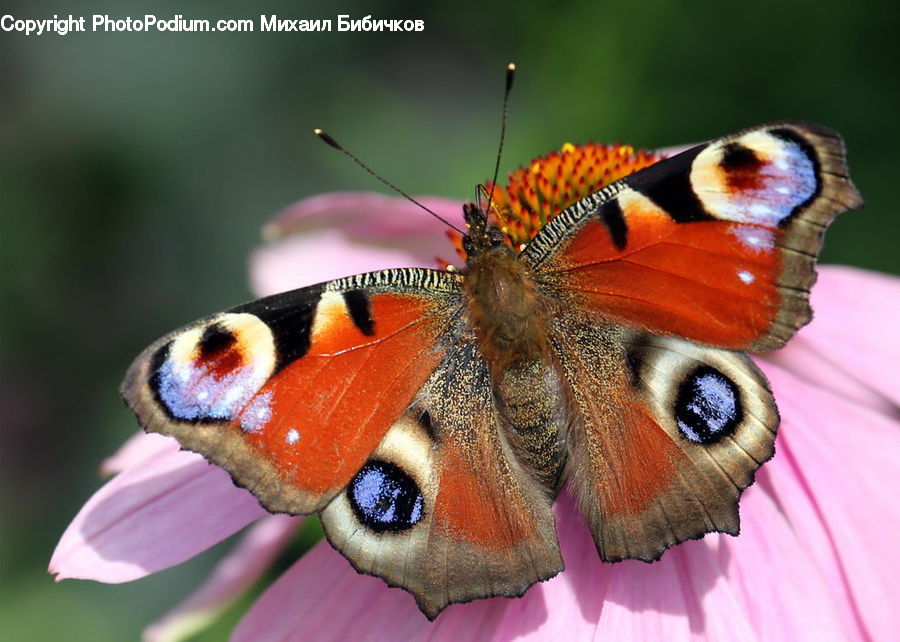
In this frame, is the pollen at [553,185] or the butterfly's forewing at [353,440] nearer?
the butterfly's forewing at [353,440]

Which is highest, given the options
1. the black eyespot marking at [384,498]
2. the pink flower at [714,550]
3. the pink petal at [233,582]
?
the black eyespot marking at [384,498]

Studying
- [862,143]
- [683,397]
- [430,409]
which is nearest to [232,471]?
[430,409]

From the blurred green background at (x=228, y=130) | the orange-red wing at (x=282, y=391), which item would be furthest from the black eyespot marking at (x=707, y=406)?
the blurred green background at (x=228, y=130)

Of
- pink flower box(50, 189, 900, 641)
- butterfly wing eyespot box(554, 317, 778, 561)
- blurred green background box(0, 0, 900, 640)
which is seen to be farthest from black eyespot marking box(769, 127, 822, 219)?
blurred green background box(0, 0, 900, 640)

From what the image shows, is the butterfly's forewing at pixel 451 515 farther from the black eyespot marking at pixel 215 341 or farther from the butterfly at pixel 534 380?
the black eyespot marking at pixel 215 341

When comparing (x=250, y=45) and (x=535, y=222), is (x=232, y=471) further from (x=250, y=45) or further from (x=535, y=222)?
(x=250, y=45)

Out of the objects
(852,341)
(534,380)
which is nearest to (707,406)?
(534,380)
